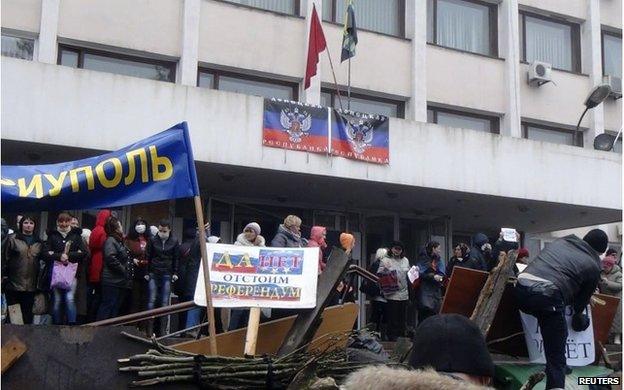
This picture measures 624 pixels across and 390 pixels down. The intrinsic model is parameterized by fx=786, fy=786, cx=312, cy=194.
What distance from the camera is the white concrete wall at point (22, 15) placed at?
15141 mm

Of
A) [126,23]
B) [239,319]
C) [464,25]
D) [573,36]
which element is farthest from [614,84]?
[239,319]

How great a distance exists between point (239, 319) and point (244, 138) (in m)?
6.12

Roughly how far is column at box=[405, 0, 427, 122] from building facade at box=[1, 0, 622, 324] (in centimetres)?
4

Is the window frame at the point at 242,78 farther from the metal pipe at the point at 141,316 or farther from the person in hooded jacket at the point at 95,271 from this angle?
the metal pipe at the point at 141,316

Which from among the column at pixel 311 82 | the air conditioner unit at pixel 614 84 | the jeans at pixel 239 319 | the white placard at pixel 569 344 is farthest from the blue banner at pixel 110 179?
the air conditioner unit at pixel 614 84

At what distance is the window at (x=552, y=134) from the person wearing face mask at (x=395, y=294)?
35.0 ft

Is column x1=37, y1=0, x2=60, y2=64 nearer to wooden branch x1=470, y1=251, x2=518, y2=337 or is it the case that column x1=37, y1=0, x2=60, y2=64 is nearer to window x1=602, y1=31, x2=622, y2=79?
wooden branch x1=470, y1=251, x2=518, y2=337

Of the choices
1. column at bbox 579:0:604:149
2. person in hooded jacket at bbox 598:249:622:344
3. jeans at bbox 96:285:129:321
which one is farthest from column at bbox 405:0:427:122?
jeans at bbox 96:285:129:321

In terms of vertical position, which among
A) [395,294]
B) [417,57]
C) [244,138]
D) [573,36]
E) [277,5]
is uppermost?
[573,36]

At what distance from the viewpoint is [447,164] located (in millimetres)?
15703

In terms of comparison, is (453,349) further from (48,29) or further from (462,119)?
(462,119)

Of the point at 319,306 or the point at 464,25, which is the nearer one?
the point at 319,306

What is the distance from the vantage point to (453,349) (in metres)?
2.99

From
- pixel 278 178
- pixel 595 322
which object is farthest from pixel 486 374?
pixel 278 178
